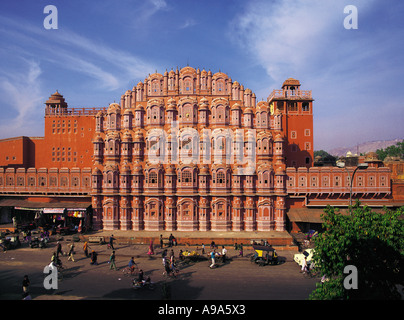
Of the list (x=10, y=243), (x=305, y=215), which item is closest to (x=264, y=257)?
(x=305, y=215)

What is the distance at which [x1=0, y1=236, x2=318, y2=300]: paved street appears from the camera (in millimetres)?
19203

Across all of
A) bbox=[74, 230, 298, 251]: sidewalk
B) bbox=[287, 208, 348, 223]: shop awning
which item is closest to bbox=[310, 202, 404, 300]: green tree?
bbox=[74, 230, 298, 251]: sidewalk

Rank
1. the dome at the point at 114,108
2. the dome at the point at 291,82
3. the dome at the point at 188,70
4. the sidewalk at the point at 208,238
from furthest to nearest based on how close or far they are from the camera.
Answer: the dome at the point at 291,82 → the dome at the point at 114,108 → the dome at the point at 188,70 → the sidewalk at the point at 208,238

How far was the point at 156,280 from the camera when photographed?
22109 mm

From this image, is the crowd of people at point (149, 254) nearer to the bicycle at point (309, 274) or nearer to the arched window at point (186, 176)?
the bicycle at point (309, 274)

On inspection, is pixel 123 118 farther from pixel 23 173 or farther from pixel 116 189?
pixel 23 173

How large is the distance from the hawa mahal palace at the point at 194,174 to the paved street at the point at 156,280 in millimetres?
8505

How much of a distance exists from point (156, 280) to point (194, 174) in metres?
17.7

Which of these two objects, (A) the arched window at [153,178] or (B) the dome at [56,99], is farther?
(B) the dome at [56,99]

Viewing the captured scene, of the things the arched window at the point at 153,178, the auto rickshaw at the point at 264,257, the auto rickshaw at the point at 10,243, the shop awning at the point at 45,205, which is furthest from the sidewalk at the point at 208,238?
the arched window at the point at 153,178

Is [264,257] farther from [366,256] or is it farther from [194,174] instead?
[194,174]

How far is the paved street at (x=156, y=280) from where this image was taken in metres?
19.2

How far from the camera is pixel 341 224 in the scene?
14523mm
